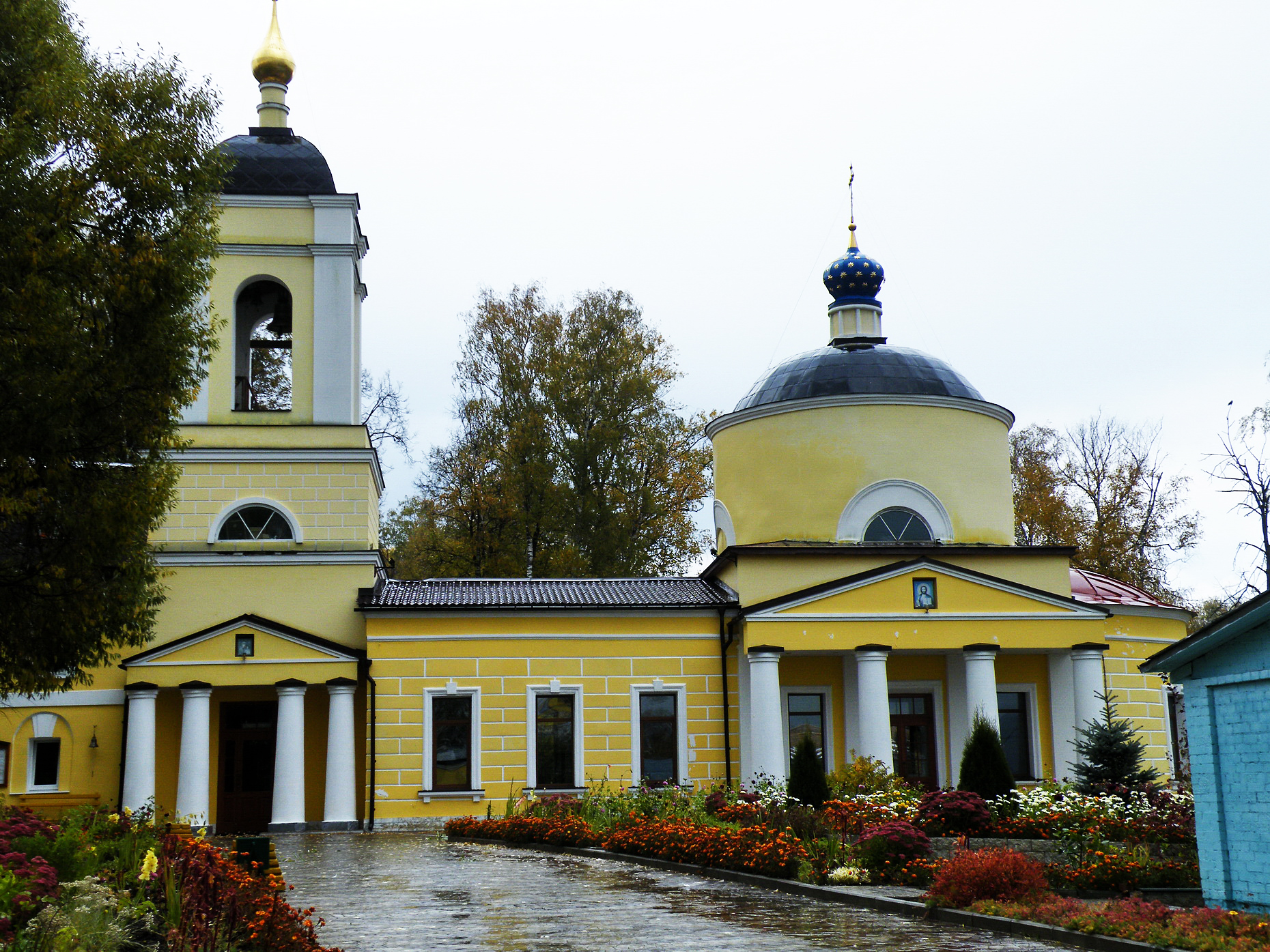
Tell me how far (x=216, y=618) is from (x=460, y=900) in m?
13.3

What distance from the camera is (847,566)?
25.1 metres

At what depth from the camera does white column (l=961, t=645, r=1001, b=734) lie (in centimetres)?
2353

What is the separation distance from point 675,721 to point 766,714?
6.99 ft

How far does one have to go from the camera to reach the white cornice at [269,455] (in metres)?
24.5

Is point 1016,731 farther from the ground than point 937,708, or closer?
closer

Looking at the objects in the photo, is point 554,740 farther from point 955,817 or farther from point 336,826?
point 955,817

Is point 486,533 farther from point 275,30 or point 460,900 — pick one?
point 460,900

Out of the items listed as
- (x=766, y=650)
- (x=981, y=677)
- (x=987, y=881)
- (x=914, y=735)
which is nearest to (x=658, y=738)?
(x=766, y=650)

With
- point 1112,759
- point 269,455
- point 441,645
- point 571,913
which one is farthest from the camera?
point 269,455

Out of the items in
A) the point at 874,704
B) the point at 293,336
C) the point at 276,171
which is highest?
the point at 276,171

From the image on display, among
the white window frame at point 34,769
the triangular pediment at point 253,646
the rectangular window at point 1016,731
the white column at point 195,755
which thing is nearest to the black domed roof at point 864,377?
the rectangular window at point 1016,731

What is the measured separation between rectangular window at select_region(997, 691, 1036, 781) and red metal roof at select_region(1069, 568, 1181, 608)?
2.33 metres

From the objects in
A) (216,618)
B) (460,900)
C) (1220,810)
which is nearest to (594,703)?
(216,618)

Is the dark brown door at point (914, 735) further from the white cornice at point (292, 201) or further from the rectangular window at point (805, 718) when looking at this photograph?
the white cornice at point (292, 201)
